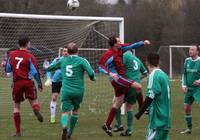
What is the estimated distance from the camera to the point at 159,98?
8547 millimetres

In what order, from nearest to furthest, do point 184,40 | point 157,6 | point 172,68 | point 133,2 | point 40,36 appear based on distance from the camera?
point 40,36 < point 172,68 < point 184,40 < point 157,6 < point 133,2

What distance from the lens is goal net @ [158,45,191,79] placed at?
41.7 m

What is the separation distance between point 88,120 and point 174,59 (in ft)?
90.3

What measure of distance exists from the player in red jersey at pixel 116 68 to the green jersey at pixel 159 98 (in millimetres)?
3434

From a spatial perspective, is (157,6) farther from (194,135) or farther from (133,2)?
(194,135)

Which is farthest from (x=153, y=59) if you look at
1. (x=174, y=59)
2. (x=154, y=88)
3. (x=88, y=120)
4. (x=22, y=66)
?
(x=174, y=59)

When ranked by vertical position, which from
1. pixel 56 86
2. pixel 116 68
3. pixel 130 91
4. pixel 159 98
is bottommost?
pixel 56 86

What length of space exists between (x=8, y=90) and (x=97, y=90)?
2806mm

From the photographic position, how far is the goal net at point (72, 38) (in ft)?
56.5

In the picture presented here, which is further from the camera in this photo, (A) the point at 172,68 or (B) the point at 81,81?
(A) the point at 172,68

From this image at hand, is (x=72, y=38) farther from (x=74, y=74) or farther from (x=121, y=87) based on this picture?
(x=74, y=74)

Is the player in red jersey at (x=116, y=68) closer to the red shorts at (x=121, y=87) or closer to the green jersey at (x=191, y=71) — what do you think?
the red shorts at (x=121, y=87)

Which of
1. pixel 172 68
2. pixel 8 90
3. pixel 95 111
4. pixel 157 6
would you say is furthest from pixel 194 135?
pixel 157 6

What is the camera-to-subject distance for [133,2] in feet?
194
